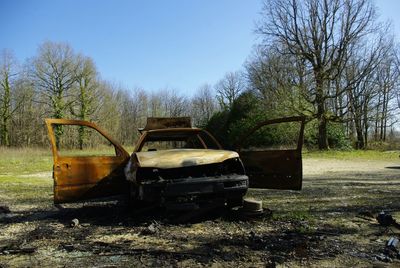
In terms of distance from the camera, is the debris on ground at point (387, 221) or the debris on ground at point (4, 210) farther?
the debris on ground at point (4, 210)

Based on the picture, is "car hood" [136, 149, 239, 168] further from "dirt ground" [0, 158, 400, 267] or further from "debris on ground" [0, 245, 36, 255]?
"debris on ground" [0, 245, 36, 255]

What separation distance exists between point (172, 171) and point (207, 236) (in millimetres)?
1453

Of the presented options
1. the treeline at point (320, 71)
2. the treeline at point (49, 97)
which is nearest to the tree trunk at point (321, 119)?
the treeline at point (320, 71)

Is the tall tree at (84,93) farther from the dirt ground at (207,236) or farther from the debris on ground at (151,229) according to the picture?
the debris on ground at (151,229)

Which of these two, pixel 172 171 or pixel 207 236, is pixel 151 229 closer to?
pixel 207 236

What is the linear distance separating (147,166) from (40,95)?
41821 mm

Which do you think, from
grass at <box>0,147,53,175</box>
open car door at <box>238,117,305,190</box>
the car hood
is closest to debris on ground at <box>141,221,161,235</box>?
the car hood

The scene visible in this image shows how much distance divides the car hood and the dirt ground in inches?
35.9

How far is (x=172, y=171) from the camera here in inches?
248

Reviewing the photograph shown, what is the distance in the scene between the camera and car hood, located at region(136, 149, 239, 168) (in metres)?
5.91

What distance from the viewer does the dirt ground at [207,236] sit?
4.16 metres

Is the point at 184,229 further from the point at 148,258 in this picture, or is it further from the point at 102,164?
the point at 102,164

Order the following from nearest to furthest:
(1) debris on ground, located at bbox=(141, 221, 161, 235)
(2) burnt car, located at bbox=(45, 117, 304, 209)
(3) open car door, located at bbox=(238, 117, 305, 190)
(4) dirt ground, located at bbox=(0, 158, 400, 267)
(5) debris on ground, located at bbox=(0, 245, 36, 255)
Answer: (4) dirt ground, located at bbox=(0, 158, 400, 267) → (5) debris on ground, located at bbox=(0, 245, 36, 255) → (1) debris on ground, located at bbox=(141, 221, 161, 235) → (2) burnt car, located at bbox=(45, 117, 304, 209) → (3) open car door, located at bbox=(238, 117, 305, 190)

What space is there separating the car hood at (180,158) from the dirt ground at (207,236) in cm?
91
